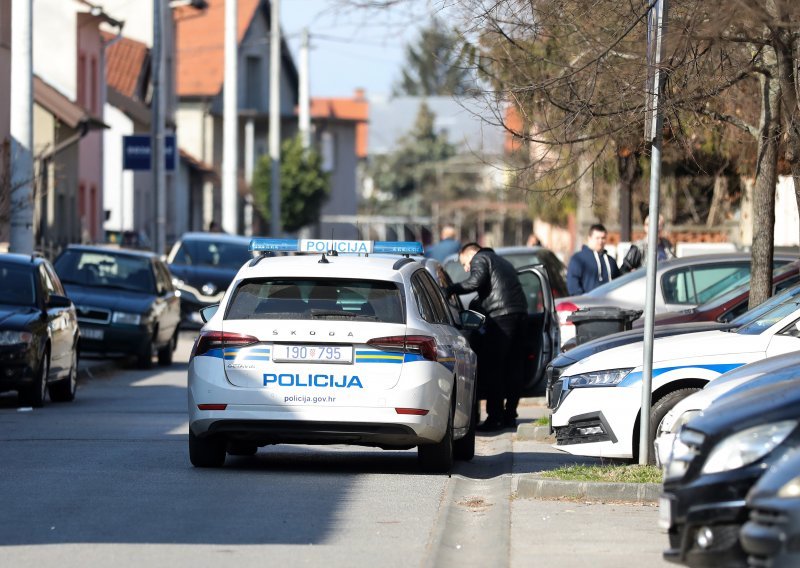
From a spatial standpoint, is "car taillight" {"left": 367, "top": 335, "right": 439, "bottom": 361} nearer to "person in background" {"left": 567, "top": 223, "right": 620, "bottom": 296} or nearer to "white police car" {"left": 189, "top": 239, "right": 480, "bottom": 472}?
"white police car" {"left": 189, "top": 239, "right": 480, "bottom": 472}

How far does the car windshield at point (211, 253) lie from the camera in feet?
101

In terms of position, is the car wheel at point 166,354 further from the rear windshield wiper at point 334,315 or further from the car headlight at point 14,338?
the rear windshield wiper at point 334,315

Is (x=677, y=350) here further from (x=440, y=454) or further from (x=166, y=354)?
(x=166, y=354)

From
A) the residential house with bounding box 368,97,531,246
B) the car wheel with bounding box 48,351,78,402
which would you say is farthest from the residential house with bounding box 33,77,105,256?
the car wheel with bounding box 48,351,78,402

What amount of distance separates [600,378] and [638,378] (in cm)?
30

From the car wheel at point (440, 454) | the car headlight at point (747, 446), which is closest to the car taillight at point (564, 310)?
the car wheel at point (440, 454)

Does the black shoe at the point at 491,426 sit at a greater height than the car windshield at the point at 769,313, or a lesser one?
lesser

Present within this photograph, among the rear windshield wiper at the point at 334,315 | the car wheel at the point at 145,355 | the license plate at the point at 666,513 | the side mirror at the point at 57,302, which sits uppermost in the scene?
the rear windshield wiper at the point at 334,315

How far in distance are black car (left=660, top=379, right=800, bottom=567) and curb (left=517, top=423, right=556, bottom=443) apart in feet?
23.2

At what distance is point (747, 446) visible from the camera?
6.37 meters

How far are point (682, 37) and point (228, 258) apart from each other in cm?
2253

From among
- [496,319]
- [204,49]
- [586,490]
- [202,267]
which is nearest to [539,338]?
[496,319]

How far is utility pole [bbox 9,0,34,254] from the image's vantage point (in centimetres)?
2070

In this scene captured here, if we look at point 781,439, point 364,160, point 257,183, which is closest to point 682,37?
point 781,439
